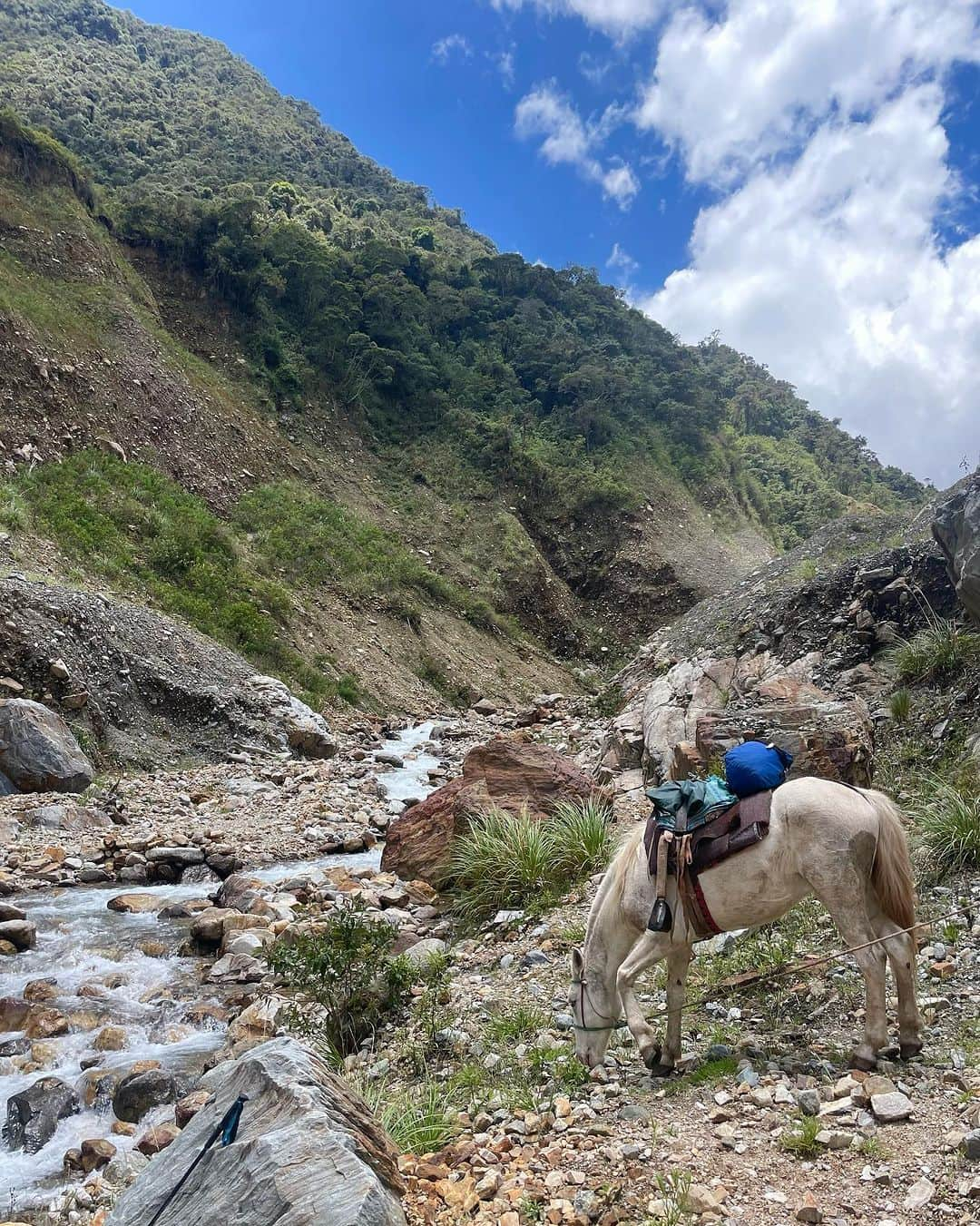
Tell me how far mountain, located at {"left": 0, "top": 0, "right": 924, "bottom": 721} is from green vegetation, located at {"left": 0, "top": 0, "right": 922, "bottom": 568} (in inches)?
9.1

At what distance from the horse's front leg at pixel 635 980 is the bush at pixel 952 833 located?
3001mm

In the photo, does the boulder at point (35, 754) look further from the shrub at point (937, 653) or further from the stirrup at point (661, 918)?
the shrub at point (937, 653)

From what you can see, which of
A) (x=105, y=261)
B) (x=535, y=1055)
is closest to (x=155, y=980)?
(x=535, y=1055)

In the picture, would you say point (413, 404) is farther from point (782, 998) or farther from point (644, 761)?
point (782, 998)

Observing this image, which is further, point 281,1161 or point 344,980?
point 344,980

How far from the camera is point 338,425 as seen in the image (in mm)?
44531

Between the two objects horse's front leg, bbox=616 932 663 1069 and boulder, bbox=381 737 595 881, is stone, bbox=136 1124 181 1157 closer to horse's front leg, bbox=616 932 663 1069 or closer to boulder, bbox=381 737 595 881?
horse's front leg, bbox=616 932 663 1069

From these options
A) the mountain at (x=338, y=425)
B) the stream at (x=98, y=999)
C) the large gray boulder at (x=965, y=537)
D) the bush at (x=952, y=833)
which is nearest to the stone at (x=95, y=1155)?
the stream at (x=98, y=999)

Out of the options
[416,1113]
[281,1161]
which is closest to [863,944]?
[416,1113]

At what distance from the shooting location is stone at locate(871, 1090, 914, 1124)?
3.62 m

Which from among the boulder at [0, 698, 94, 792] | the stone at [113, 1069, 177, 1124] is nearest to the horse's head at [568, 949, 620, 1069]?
the stone at [113, 1069, 177, 1124]

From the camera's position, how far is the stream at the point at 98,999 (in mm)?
5176

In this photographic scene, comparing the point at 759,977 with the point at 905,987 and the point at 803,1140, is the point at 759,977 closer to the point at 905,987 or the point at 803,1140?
the point at 905,987

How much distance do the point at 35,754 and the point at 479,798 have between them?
8.02m
